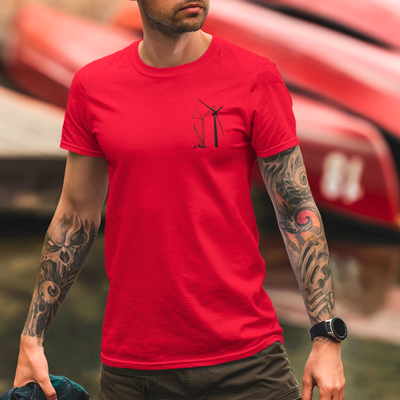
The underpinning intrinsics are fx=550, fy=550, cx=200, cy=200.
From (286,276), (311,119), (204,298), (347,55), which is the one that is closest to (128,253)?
(204,298)

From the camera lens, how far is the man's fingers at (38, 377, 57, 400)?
1399 mm

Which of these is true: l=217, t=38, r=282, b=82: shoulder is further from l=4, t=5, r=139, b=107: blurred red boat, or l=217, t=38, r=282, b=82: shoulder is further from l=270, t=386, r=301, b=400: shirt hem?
l=4, t=5, r=139, b=107: blurred red boat

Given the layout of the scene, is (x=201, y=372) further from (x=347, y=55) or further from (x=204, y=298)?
(x=347, y=55)

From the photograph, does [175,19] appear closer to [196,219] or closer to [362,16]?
[196,219]

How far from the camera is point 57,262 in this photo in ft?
4.96

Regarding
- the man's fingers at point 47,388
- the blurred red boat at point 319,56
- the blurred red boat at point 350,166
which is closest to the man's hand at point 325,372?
the man's fingers at point 47,388

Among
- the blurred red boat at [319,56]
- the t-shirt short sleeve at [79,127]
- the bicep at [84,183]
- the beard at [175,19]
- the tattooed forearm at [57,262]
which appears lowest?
the tattooed forearm at [57,262]

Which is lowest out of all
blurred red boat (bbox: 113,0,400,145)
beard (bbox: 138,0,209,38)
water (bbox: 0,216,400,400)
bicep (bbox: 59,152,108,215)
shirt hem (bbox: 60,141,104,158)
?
water (bbox: 0,216,400,400)

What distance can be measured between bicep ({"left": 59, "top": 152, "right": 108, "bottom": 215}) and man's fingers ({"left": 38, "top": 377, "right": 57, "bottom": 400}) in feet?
1.48

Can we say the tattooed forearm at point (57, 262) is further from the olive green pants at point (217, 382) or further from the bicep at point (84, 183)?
the olive green pants at point (217, 382)

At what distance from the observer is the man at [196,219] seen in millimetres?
1287

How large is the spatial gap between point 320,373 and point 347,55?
6292 mm

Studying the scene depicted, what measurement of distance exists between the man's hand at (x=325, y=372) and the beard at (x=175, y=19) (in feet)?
2.60

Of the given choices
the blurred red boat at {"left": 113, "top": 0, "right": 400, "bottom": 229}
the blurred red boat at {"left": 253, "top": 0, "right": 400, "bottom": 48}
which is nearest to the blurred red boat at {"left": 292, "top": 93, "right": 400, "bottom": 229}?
the blurred red boat at {"left": 113, "top": 0, "right": 400, "bottom": 229}
